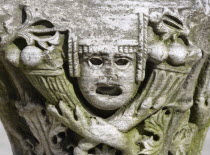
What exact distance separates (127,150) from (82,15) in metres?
0.40

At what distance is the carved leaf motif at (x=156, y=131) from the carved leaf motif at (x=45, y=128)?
237 millimetres

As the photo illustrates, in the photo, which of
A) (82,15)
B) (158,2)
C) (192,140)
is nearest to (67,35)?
(82,15)

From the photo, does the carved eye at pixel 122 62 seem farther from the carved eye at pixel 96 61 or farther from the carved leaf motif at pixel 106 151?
the carved leaf motif at pixel 106 151

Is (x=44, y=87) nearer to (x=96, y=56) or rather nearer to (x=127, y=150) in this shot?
(x=96, y=56)

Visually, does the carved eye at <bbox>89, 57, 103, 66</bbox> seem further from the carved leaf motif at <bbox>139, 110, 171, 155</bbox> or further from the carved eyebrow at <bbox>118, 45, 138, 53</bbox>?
the carved leaf motif at <bbox>139, 110, 171, 155</bbox>

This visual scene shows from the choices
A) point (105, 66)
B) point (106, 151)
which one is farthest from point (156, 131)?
point (105, 66)

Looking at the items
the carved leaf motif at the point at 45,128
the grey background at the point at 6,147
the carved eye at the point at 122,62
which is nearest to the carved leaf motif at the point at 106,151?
the carved leaf motif at the point at 45,128

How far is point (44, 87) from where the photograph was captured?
1.61 meters

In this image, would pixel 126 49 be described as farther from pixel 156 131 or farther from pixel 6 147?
pixel 6 147

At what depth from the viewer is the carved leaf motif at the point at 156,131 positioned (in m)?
1.67

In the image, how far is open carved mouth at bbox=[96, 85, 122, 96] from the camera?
158 cm

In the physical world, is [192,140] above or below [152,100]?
below

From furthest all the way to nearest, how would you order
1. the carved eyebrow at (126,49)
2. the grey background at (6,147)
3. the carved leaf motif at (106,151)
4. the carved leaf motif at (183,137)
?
the grey background at (6,147), the carved leaf motif at (183,137), the carved leaf motif at (106,151), the carved eyebrow at (126,49)

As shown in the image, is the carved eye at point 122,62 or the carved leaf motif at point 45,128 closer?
the carved eye at point 122,62
